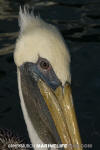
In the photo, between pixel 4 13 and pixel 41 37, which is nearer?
pixel 41 37

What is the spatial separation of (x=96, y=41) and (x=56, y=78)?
14.7 feet

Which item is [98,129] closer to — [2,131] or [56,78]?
[2,131]

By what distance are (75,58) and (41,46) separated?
12.8ft

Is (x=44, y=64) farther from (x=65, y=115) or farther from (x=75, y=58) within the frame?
(x=75, y=58)

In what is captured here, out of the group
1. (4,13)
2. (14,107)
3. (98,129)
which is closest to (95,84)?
(98,129)

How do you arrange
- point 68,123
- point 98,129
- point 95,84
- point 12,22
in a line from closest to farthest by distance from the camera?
point 68,123 → point 98,129 → point 95,84 → point 12,22

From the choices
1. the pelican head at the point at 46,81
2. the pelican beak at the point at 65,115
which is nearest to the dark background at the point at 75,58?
the pelican head at the point at 46,81

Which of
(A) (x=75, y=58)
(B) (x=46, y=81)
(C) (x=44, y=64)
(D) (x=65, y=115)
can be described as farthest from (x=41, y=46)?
(A) (x=75, y=58)

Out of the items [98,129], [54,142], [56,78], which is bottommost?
[98,129]

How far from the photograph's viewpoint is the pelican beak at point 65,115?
3.80m

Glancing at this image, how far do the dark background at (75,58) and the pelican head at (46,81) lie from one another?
2.14 m

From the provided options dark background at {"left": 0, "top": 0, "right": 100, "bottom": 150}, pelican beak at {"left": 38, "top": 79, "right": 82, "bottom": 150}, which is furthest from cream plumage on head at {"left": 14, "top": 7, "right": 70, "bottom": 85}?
dark background at {"left": 0, "top": 0, "right": 100, "bottom": 150}

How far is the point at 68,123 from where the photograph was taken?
382 centimetres

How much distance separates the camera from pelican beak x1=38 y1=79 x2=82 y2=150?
3797 millimetres
